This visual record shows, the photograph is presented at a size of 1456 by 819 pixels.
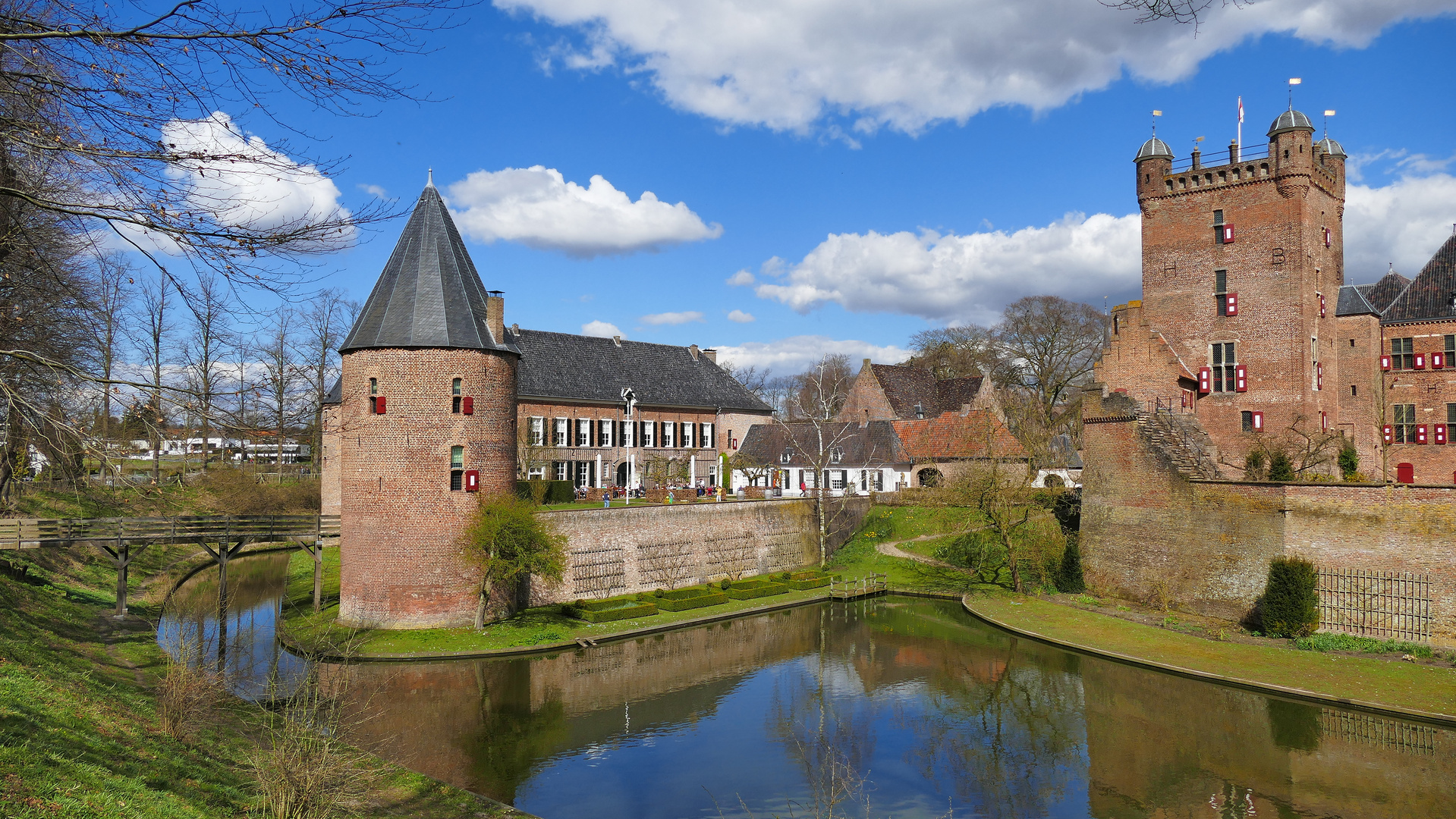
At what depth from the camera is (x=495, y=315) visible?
22969 millimetres

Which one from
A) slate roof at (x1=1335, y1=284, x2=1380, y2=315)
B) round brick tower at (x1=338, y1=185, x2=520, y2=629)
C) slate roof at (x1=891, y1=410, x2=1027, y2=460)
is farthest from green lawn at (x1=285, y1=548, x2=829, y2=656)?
slate roof at (x1=1335, y1=284, x2=1380, y2=315)

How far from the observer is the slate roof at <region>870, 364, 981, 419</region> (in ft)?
144

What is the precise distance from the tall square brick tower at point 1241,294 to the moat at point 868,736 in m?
11.3

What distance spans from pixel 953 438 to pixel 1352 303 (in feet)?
49.5

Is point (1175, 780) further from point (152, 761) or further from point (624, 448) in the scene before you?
point (624, 448)

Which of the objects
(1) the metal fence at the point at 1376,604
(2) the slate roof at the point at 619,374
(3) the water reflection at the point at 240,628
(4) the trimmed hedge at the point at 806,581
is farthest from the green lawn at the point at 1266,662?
(2) the slate roof at the point at 619,374

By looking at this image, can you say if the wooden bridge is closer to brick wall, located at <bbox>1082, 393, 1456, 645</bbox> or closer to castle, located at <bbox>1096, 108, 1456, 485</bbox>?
brick wall, located at <bbox>1082, 393, 1456, 645</bbox>

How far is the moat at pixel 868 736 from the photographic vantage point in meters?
11.7

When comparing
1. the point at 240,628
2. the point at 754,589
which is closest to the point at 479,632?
the point at 240,628

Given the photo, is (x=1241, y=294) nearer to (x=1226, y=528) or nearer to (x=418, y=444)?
(x=1226, y=528)

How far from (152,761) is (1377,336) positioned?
110ft

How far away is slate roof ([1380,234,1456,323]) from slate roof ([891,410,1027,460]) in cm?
1343

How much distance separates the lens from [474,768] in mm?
12742

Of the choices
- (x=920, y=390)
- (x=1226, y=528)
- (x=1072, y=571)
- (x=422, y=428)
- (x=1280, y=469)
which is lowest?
(x=1072, y=571)
